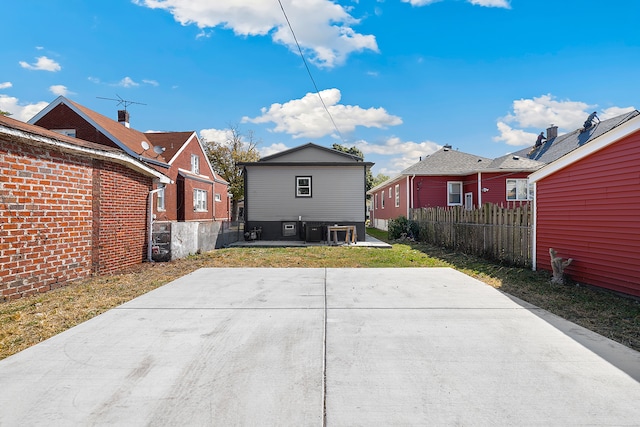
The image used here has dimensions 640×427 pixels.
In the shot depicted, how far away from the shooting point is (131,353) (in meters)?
3.30

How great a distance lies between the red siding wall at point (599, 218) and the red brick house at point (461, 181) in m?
10.2

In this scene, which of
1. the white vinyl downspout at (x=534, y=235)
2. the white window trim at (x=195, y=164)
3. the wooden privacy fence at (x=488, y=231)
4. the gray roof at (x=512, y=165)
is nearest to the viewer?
the white vinyl downspout at (x=534, y=235)

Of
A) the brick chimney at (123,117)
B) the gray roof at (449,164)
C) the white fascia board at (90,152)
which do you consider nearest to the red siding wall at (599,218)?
the white fascia board at (90,152)

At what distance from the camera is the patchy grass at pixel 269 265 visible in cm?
403

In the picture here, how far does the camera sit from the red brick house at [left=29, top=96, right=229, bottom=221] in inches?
637

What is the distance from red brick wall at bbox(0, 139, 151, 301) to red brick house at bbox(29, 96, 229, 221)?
14.3ft

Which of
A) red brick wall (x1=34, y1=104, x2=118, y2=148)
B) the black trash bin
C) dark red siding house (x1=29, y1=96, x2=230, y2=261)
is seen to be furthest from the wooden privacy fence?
red brick wall (x1=34, y1=104, x2=118, y2=148)

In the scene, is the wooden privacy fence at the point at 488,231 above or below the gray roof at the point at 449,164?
below

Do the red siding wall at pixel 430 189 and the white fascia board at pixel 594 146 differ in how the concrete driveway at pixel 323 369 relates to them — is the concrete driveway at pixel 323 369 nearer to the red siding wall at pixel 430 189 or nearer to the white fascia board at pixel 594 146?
the white fascia board at pixel 594 146

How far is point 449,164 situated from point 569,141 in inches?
304

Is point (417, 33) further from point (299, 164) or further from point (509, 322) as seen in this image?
point (509, 322)

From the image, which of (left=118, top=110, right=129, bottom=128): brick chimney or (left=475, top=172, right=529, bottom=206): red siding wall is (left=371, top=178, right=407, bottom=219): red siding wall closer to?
(left=475, top=172, right=529, bottom=206): red siding wall

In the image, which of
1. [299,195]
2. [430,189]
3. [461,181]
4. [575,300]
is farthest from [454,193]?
[575,300]

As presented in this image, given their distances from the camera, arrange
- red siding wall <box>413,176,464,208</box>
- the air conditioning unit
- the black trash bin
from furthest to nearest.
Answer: red siding wall <box>413,176,464,208</box>, the air conditioning unit, the black trash bin
